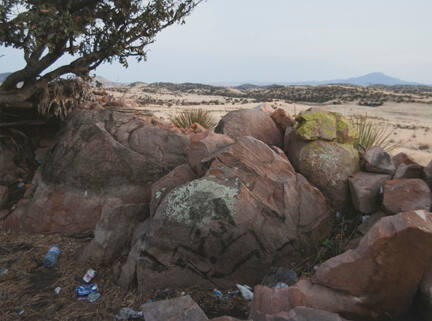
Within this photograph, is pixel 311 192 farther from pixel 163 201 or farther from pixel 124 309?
pixel 124 309

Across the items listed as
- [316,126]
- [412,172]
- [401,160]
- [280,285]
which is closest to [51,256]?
[280,285]

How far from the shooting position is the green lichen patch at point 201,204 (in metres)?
3.49

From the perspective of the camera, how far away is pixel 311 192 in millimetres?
4012

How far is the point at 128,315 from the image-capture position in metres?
3.09

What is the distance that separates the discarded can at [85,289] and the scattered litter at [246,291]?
1.45 m

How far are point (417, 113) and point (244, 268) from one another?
81.9ft

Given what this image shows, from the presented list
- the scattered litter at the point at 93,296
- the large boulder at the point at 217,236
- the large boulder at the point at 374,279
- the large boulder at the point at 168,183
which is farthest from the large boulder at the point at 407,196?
the scattered litter at the point at 93,296

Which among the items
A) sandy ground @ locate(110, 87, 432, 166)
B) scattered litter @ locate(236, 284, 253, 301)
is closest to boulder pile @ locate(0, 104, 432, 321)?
scattered litter @ locate(236, 284, 253, 301)

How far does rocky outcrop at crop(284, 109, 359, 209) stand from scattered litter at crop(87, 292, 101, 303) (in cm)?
272

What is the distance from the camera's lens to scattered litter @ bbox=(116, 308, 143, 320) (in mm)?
3086

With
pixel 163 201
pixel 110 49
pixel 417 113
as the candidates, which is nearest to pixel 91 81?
pixel 110 49

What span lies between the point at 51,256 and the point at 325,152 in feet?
11.6

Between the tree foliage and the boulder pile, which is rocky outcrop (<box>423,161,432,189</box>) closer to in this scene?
the boulder pile

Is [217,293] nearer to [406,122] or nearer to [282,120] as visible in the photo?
[282,120]
